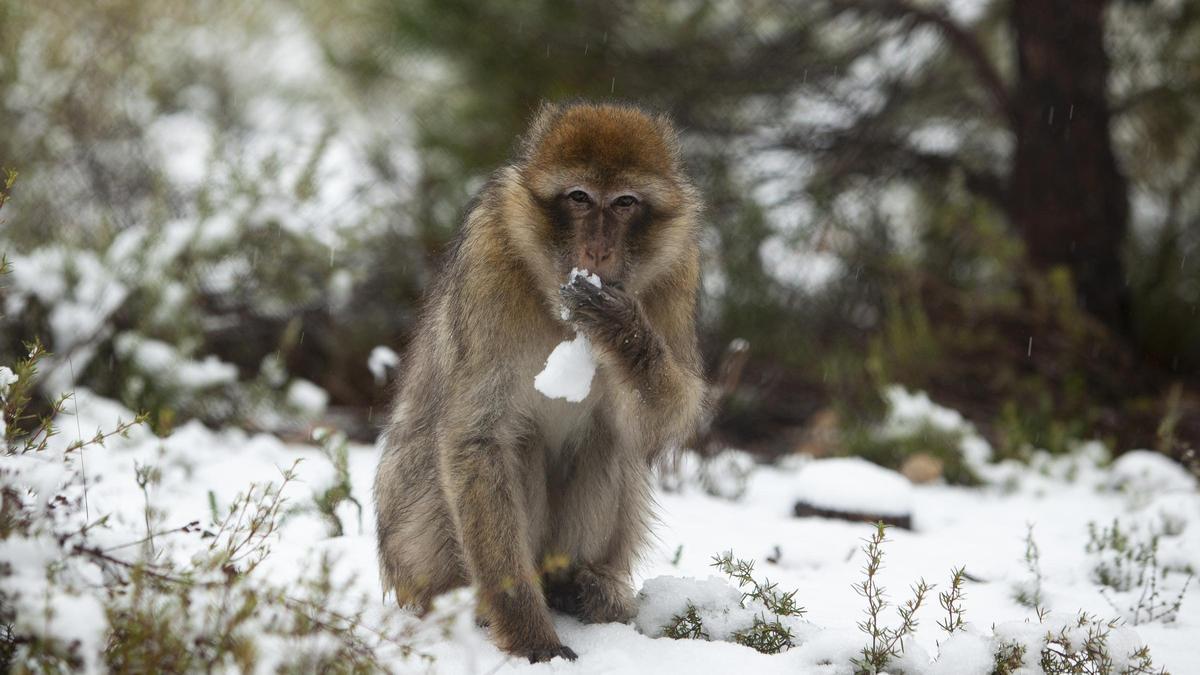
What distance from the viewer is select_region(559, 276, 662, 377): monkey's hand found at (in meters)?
2.76

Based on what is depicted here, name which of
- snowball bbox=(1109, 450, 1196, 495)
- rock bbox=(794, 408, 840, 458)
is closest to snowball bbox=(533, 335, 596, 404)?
snowball bbox=(1109, 450, 1196, 495)

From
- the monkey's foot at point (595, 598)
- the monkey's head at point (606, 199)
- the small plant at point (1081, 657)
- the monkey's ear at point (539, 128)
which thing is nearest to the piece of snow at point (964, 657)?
the small plant at point (1081, 657)

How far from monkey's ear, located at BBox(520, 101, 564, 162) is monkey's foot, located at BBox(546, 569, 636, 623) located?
1199 mm

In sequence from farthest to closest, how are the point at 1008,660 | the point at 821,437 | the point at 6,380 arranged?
the point at 821,437
the point at 1008,660
the point at 6,380

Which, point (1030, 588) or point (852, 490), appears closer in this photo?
point (1030, 588)

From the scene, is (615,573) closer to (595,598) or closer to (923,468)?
(595,598)

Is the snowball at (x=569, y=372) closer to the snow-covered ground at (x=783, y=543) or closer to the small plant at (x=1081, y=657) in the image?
the snow-covered ground at (x=783, y=543)

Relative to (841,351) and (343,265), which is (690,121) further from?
(343,265)

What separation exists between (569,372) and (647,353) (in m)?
0.21

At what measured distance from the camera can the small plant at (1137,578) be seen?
3.37m

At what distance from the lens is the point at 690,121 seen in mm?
6641

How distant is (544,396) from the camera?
298 centimetres

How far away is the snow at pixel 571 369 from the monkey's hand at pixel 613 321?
0.08 ft

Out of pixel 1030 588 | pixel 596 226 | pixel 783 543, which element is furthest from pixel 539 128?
pixel 1030 588
